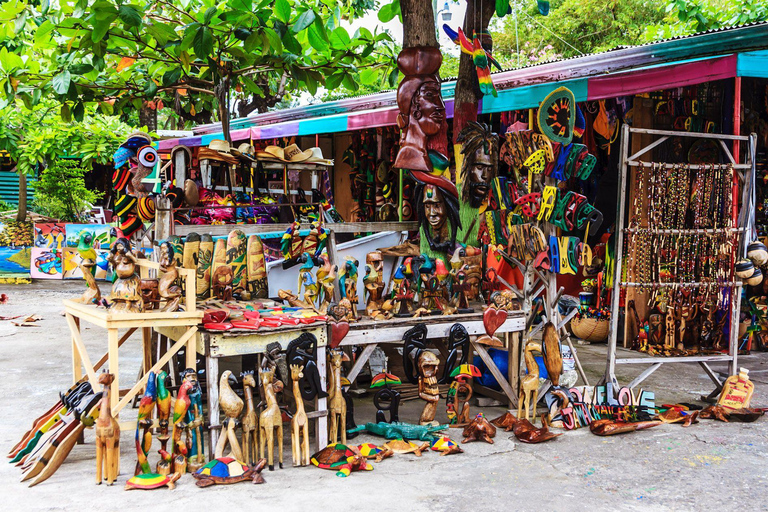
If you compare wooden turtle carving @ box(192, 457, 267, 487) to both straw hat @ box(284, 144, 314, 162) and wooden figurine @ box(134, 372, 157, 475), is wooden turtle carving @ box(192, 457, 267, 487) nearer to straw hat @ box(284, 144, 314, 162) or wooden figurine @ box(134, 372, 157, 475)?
wooden figurine @ box(134, 372, 157, 475)

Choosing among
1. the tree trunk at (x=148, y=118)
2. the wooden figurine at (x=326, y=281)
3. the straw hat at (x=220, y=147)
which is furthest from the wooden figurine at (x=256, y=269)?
the tree trunk at (x=148, y=118)

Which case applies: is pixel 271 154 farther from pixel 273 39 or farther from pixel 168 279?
pixel 168 279

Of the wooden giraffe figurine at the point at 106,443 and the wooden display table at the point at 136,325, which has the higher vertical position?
the wooden display table at the point at 136,325

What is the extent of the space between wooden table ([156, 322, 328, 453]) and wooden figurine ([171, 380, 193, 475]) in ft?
0.53

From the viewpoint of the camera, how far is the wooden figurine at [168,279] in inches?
185

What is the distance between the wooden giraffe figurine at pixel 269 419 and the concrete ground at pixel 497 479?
5.6 inches

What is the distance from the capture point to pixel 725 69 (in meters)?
5.84

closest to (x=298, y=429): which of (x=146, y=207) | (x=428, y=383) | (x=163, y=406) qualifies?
(x=163, y=406)

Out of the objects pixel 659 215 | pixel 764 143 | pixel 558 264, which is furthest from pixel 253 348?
pixel 764 143

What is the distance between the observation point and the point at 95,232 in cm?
1359

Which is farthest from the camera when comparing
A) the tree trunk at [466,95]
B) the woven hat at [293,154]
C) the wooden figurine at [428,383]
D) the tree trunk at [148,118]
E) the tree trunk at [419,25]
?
the tree trunk at [148,118]

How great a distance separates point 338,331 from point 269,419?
0.77 m

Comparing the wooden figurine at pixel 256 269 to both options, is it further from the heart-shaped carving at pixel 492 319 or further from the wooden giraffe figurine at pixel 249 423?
the heart-shaped carving at pixel 492 319

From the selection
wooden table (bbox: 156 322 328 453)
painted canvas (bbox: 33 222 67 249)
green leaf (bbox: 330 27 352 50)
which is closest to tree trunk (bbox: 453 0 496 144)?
green leaf (bbox: 330 27 352 50)
